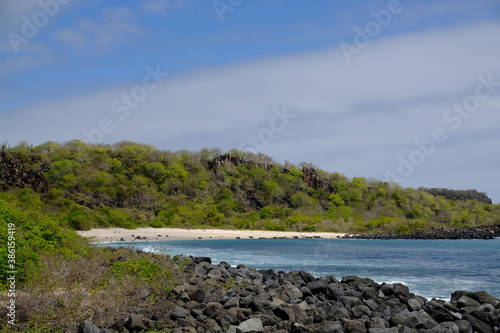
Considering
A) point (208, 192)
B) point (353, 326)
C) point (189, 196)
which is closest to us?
point (353, 326)

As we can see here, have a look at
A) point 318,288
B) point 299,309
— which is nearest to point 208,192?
point 318,288

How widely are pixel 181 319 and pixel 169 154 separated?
265 ft

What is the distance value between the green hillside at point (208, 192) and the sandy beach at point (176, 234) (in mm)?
2521

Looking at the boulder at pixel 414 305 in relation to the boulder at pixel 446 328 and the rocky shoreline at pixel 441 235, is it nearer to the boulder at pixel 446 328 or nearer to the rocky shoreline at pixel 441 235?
the boulder at pixel 446 328

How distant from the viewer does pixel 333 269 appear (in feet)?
74.6

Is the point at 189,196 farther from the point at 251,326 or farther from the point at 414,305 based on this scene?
the point at 251,326

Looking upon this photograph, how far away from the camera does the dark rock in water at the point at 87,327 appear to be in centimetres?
771

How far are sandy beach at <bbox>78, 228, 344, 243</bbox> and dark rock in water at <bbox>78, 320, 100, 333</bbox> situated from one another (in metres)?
29.5

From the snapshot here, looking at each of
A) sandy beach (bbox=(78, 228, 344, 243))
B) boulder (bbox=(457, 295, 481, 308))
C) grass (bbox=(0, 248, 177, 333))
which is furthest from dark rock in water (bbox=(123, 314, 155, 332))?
sandy beach (bbox=(78, 228, 344, 243))

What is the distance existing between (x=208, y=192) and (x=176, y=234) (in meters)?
26.5

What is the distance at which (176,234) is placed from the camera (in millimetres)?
50125

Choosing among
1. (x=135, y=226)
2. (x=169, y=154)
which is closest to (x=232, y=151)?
(x=169, y=154)

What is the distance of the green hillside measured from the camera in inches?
2418

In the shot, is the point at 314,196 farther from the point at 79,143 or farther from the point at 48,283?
the point at 48,283
